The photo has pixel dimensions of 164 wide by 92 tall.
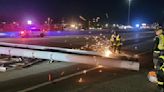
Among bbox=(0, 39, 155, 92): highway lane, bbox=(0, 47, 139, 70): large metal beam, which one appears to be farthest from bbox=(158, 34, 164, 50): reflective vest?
bbox=(0, 47, 139, 70): large metal beam

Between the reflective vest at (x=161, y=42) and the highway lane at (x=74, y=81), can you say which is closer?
the highway lane at (x=74, y=81)

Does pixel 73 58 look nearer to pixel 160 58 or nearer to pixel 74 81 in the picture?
pixel 74 81

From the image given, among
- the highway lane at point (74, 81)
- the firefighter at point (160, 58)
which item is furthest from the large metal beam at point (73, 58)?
the firefighter at point (160, 58)

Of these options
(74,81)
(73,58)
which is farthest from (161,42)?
(73,58)

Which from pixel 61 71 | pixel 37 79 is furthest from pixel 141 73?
pixel 37 79

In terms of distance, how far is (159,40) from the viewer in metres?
9.89

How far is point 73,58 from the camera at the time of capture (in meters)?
15.3

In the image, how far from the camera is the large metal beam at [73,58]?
1381 centimetres

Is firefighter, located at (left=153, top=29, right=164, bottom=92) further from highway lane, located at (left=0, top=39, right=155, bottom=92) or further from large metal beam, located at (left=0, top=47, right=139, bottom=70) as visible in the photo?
large metal beam, located at (left=0, top=47, right=139, bottom=70)

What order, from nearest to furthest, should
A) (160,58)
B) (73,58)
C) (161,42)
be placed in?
(160,58) → (161,42) → (73,58)

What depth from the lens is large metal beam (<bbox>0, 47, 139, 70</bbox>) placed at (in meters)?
13.8

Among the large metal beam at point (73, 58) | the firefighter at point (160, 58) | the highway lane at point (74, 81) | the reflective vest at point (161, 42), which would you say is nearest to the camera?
the firefighter at point (160, 58)

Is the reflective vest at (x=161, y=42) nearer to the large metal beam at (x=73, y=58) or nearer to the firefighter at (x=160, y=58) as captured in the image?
the firefighter at (x=160, y=58)

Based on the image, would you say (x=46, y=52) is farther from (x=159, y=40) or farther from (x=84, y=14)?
(x=84, y=14)
